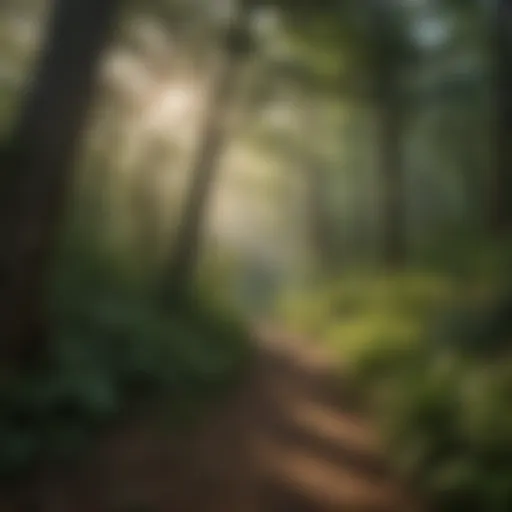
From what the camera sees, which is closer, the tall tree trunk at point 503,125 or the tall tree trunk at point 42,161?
the tall tree trunk at point 503,125

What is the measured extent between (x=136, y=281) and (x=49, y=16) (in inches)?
32.0

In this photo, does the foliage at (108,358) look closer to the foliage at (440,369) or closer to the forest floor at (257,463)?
the forest floor at (257,463)

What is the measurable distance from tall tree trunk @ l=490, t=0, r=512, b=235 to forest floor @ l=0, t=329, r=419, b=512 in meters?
0.65

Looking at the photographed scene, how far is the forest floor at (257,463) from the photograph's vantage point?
2141mm

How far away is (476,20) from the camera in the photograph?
7.14ft

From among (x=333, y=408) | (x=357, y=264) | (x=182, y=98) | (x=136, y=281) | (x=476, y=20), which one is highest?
(x=476, y=20)

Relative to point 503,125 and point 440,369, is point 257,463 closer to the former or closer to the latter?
point 440,369

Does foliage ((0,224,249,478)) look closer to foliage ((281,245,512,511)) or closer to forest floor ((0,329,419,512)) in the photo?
forest floor ((0,329,419,512))

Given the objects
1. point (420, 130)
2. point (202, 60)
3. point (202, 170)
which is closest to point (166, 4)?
point (202, 60)

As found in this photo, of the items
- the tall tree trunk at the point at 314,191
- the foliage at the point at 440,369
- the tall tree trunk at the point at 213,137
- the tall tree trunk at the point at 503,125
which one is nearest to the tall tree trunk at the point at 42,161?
the tall tree trunk at the point at 213,137

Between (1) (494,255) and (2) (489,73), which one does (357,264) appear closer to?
(1) (494,255)

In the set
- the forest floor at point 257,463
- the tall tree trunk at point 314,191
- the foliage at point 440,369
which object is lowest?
the forest floor at point 257,463

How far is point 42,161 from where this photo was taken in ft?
7.66

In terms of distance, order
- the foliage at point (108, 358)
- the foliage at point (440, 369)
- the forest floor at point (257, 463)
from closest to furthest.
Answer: the foliage at point (440, 369), the forest floor at point (257, 463), the foliage at point (108, 358)
